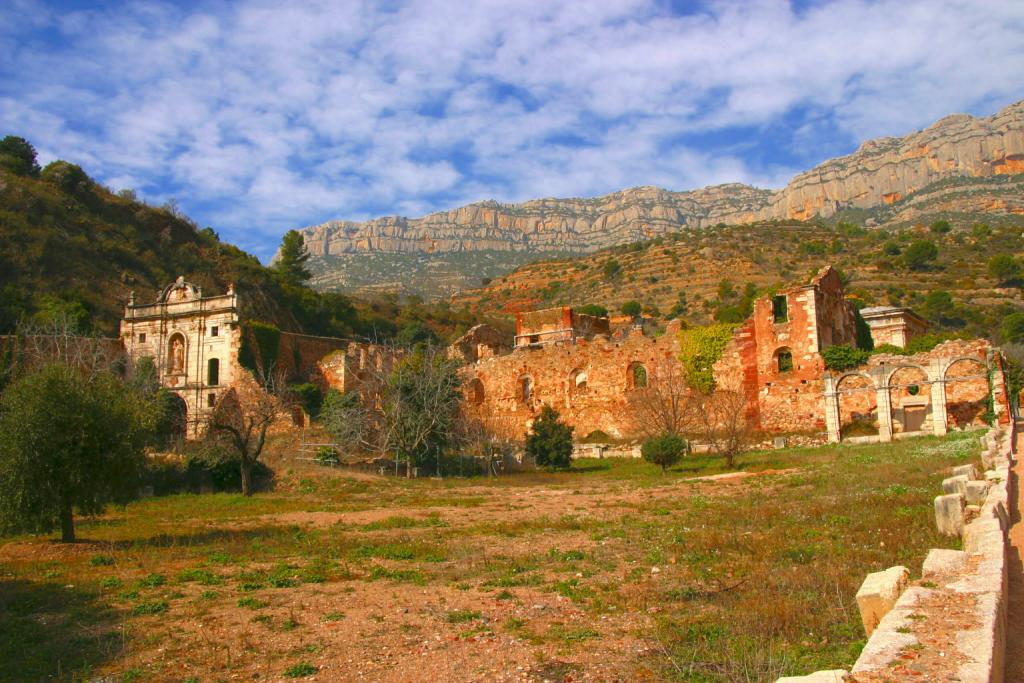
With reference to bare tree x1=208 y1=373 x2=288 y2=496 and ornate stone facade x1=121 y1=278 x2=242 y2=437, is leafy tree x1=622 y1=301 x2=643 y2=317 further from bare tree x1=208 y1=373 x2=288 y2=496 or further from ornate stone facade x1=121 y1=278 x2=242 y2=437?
ornate stone facade x1=121 y1=278 x2=242 y2=437

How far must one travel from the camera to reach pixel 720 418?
34.5m

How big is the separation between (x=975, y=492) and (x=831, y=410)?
854 inches

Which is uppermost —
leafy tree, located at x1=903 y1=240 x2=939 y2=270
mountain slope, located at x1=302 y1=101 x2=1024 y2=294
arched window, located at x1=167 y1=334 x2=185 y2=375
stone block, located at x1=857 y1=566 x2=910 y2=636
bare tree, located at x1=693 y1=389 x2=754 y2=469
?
mountain slope, located at x1=302 y1=101 x2=1024 y2=294

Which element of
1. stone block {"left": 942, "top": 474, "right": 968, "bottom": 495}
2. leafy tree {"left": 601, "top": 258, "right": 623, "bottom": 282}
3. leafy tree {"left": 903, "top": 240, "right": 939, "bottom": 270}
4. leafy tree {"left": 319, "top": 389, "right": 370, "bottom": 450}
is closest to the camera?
stone block {"left": 942, "top": 474, "right": 968, "bottom": 495}

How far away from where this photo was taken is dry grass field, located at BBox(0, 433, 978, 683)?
680 centimetres

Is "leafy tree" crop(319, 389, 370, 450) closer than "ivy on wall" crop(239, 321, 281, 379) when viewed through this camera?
Yes

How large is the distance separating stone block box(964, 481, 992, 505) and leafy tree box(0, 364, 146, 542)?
49.3ft

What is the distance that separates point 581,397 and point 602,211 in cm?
11218

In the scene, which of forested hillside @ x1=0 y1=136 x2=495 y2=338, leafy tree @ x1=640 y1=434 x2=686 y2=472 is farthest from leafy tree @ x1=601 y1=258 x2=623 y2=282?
leafy tree @ x1=640 y1=434 x2=686 y2=472

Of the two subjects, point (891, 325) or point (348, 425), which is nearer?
point (348, 425)

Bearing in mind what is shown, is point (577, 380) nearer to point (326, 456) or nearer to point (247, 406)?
point (326, 456)

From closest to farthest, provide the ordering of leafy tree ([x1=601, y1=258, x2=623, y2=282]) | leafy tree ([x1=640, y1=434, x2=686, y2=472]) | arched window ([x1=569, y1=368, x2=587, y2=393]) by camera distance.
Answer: leafy tree ([x1=640, y1=434, x2=686, y2=472]) < arched window ([x1=569, y1=368, x2=587, y2=393]) < leafy tree ([x1=601, y1=258, x2=623, y2=282])

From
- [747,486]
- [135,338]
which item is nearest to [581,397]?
[747,486]

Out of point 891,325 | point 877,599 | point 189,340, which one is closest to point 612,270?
point 891,325
